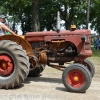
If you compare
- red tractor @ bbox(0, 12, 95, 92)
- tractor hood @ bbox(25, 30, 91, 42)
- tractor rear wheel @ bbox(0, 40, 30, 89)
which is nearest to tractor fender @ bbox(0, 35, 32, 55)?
red tractor @ bbox(0, 12, 95, 92)

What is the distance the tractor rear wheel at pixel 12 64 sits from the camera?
6.55 meters

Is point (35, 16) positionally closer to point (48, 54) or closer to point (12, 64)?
point (48, 54)

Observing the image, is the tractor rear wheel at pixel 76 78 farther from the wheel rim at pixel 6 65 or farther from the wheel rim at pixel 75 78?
the wheel rim at pixel 6 65

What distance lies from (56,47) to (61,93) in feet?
4.74

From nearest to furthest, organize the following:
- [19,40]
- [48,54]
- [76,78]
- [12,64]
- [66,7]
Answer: [76,78] → [12,64] → [19,40] → [48,54] → [66,7]

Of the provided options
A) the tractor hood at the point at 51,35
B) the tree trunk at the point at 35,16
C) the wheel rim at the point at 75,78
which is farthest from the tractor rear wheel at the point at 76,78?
the tree trunk at the point at 35,16

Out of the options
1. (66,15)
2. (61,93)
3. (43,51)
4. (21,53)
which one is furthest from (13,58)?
(66,15)

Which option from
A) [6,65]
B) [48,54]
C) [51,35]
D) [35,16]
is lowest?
[6,65]

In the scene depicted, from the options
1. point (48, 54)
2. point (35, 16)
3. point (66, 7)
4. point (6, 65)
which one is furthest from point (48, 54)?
point (66, 7)

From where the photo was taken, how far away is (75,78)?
6629 mm

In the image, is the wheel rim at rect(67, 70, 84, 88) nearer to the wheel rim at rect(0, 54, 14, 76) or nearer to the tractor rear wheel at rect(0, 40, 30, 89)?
the tractor rear wheel at rect(0, 40, 30, 89)

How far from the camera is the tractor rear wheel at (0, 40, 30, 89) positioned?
6.55 metres

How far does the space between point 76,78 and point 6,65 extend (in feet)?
5.95

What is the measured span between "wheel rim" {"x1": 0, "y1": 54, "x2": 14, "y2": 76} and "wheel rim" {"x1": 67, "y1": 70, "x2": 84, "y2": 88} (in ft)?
4.85
